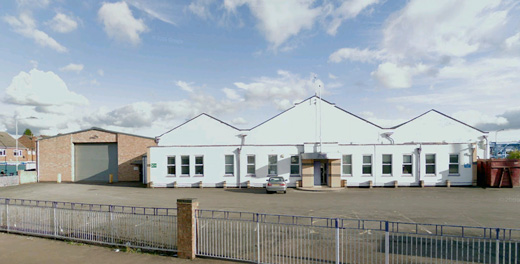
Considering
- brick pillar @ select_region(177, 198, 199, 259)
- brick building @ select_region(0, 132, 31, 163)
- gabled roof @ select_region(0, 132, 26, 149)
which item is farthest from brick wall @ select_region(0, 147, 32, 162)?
brick pillar @ select_region(177, 198, 199, 259)

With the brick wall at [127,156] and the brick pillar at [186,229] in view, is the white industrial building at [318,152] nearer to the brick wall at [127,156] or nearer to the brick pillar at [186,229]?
the brick wall at [127,156]

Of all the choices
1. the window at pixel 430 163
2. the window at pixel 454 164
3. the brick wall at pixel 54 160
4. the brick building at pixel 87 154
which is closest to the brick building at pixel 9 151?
the brick wall at pixel 54 160

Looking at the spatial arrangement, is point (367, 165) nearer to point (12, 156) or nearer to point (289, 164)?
point (289, 164)

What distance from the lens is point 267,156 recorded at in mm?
26375

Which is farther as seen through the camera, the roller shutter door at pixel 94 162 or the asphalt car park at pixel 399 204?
the roller shutter door at pixel 94 162

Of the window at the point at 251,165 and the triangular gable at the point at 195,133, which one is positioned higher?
the triangular gable at the point at 195,133

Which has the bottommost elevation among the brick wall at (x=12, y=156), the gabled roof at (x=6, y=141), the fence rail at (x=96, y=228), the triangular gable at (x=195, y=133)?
the brick wall at (x=12, y=156)

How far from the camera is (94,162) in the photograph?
34719 mm

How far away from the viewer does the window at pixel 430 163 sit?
25.4 meters

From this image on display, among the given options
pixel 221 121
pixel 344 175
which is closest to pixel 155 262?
pixel 344 175

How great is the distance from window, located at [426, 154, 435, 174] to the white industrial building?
0.08 metres

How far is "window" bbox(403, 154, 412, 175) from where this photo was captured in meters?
25.6

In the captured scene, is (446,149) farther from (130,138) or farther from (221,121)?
(130,138)

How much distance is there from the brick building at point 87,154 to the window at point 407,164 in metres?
28.1
